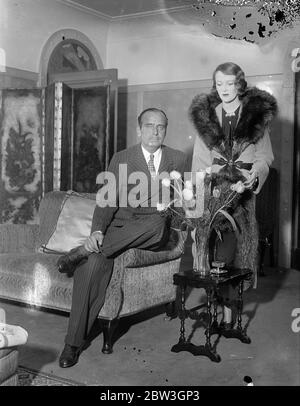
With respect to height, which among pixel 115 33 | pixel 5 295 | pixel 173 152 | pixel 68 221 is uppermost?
pixel 115 33

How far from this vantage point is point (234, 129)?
2885 mm

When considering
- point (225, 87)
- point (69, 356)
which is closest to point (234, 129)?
point (225, 87)

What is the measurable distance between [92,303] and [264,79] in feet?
9.98

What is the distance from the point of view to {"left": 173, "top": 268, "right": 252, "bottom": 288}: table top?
2.66 meters

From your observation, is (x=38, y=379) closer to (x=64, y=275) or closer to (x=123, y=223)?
(x=64, y=275)

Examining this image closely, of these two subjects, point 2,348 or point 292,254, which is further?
point 292,254

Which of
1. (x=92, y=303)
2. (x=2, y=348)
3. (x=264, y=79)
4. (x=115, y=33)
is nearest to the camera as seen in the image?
(x=2, y=348)

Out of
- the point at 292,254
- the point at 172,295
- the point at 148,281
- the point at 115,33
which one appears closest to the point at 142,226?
the point at 148,281

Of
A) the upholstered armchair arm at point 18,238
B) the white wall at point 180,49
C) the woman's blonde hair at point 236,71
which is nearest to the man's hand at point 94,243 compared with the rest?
the upholstered armchair arm at point 18,238

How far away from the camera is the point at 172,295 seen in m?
3.38

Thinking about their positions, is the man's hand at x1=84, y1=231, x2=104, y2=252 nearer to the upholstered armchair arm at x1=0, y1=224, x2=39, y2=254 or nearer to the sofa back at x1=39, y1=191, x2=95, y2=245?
the sofa back at x1=39, y1=191, x2=95, y2=245

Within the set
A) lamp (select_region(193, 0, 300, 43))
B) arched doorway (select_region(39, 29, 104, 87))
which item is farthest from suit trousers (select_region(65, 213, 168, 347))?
arched doorway (select_region(39, 29, 104, 87))

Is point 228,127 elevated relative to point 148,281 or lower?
elevated

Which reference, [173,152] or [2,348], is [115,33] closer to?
[173,152]
